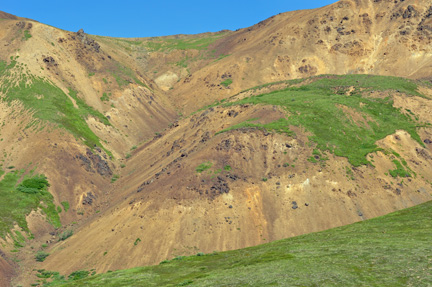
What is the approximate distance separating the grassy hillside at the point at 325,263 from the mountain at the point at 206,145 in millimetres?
7283

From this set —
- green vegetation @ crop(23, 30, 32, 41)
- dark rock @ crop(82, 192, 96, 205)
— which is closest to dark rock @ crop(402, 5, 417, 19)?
dark rock @ crop(82, 192, 96, 205)

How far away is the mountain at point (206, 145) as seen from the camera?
60.9 m

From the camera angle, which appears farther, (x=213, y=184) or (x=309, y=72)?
(x=309, y=72)

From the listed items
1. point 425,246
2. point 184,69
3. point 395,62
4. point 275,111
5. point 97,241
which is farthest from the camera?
point 184,69

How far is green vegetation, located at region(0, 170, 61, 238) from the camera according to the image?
214ft

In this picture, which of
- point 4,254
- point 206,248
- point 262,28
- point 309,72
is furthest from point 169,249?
point 262,28

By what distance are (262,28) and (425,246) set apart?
410 feet

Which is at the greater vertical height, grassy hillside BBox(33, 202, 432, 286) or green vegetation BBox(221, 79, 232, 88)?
green vegetation BBox(221, 79, 232, 88)

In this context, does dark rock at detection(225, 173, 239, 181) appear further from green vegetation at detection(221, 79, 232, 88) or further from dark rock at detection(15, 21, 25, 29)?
dark rock at detection(15, 21, 25, 29)

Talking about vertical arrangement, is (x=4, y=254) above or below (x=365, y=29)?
below

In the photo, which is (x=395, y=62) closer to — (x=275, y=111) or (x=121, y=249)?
(x=275, y=111)

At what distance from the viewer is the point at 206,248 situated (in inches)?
2263

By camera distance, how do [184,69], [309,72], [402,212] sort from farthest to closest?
[184,69] → [309,72] → [402,212]

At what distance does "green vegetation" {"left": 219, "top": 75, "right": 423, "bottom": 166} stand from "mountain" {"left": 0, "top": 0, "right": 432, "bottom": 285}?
0.30 m
